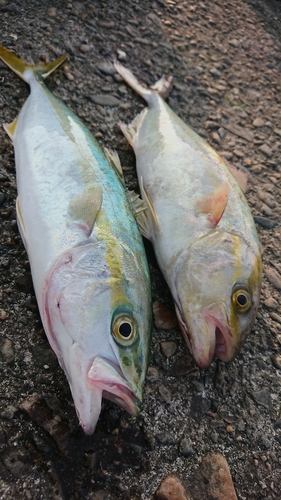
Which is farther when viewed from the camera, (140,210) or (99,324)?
(140,210)

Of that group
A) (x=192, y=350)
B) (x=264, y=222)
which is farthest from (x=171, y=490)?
(x=264, y=222)

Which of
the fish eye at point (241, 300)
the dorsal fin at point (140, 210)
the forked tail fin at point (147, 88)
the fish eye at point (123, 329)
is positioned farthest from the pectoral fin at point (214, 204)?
the forked tail fin at point (147, 88)

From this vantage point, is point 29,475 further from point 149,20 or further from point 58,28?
point 149,20

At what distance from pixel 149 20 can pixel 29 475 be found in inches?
182

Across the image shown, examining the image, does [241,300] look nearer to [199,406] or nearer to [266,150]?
[199,406]

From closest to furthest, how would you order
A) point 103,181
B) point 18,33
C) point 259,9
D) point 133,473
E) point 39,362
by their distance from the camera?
point 133,473
point 39,362
point 103,181
point 18,33
point 259,9

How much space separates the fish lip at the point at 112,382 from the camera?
1934 mm

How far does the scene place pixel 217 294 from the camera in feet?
8.29

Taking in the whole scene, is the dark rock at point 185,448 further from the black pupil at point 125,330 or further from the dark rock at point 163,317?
the black pupil at point 125,330

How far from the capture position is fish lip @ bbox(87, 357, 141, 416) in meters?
1.93

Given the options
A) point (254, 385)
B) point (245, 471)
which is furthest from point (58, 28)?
point (245, 471)

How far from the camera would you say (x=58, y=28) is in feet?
13.7

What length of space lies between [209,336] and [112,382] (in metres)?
0.74

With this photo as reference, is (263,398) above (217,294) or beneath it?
beneath
